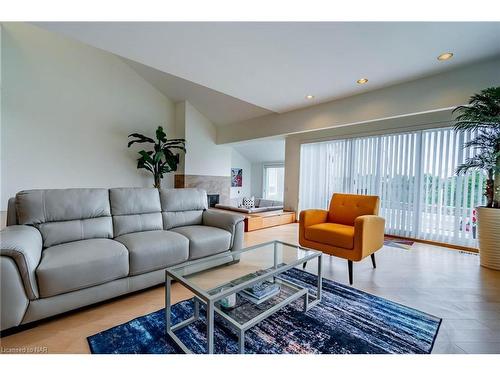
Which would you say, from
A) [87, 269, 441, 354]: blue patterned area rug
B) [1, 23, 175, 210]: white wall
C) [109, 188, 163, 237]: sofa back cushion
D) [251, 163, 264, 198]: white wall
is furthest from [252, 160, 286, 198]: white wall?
[87, 269, 441, 354]: blue patterned area rug

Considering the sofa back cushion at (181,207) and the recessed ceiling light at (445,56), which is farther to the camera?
the sofa back cushion at (181,207)

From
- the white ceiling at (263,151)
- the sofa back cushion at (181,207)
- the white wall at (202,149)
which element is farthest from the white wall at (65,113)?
the sofa back cushion at (181,207)

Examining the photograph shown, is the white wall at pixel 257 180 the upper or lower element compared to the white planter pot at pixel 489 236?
upper

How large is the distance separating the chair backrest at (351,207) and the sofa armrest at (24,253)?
2.79m

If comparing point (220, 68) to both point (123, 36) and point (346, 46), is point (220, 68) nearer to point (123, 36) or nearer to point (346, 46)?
point (123, 36)

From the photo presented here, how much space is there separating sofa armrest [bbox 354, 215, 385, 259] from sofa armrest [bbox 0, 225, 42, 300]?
247 centimetres

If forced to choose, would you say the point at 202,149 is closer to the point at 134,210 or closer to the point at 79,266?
the point at 134,210

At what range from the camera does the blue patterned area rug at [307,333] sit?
1.31 metres

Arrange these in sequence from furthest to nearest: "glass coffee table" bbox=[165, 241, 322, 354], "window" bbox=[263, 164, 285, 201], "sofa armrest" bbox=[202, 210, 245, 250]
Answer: "window" bbox=[263, 164, 285, 201]
"sofa armrest" bbox=[202, 210, 245, 250]
"glass coffee table" bbox=[165, 241, 322, 354]

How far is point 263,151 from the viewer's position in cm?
728

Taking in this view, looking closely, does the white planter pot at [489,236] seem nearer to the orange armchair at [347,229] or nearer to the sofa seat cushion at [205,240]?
the orange armchair at [347,229]

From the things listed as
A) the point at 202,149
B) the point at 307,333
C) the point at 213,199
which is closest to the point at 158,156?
the point at 202,149

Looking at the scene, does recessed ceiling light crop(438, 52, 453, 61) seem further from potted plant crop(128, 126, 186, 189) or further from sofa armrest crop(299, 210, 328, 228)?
potted plant crop(128, 126, 186, 189)

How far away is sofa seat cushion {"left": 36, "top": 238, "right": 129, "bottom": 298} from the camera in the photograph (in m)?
1.42
